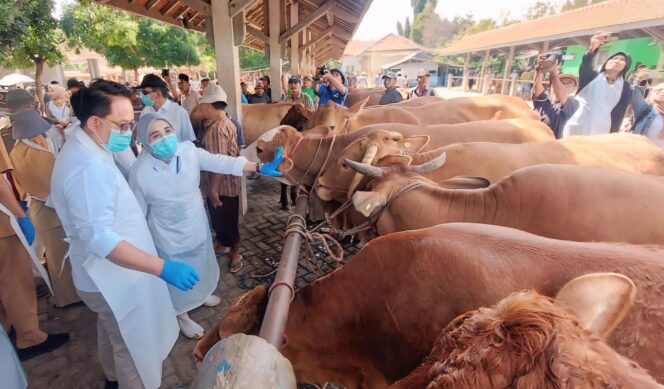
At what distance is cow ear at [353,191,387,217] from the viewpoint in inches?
102

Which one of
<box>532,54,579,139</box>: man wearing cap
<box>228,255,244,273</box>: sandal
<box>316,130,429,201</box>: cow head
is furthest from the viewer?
<box>532,54,579,139</box>: man wearing cap

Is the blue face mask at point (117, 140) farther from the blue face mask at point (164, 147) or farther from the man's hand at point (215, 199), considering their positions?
the man's hand at point (215, 199)

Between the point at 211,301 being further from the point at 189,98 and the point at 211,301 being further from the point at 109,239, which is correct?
the point at 189,98

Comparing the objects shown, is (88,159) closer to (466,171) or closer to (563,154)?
(466,171)

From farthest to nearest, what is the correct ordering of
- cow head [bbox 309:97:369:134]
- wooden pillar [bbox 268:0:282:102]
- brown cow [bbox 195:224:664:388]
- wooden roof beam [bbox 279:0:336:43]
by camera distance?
wooden roof beam [bbox 279:0:336:43] → wooden pillar [bbox 268:0:282:102] → cow head [bbox 309:97:369:134] → brown cow [bbox 195:224:664:388]

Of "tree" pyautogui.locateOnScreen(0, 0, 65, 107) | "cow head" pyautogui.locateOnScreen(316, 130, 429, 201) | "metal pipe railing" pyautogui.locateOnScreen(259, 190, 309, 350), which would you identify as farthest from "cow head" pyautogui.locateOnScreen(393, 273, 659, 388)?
"tree" pyautogui.locateOnScreen(0, 0, 65, 107)

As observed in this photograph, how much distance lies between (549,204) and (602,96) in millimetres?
3397

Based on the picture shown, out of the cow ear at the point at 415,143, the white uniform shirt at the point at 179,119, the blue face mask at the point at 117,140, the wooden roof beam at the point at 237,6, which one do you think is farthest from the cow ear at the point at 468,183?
the wooden roof beam at the point at 237,6

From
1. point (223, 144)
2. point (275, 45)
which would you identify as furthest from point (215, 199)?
point (275, 45)

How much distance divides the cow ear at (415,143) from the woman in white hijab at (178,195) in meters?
1.39

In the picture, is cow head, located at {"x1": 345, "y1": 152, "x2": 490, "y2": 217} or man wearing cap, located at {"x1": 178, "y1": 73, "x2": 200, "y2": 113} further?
→ man wearing cap, located at {"x1": 178, "y1": 73, "x2": 200, "y2": 113}

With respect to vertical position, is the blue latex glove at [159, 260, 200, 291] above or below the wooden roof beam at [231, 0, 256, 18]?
below

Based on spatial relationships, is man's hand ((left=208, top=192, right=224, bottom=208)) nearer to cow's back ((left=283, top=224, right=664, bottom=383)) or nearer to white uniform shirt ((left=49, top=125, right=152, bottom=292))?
white uniform shirt ((left=49, top=125, right=152, bottom=292))

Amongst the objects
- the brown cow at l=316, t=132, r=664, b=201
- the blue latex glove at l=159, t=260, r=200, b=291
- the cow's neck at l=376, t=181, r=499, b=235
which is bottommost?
the blue latex glove at l=159, t=260, r=200, b=291
